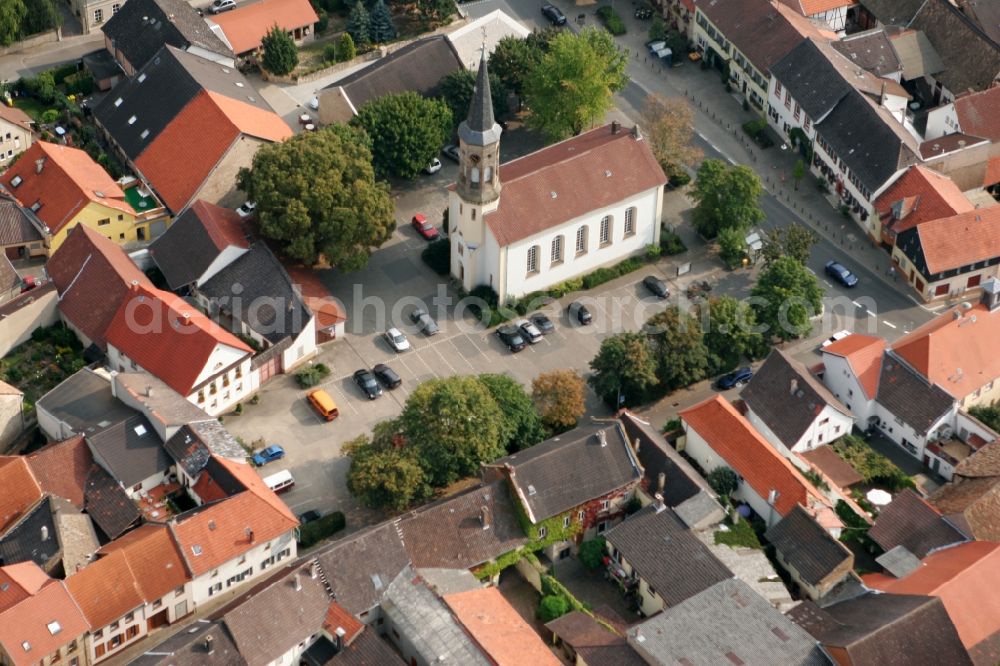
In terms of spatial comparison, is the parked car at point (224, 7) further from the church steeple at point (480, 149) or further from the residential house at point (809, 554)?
the residential house at point (809, 554)

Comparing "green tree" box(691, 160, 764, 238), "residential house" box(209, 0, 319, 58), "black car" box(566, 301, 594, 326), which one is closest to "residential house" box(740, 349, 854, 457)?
"black car" box(566, 301, 594, 326)

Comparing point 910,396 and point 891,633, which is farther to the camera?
point 910,396

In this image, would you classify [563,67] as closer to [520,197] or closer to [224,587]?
[520,197]

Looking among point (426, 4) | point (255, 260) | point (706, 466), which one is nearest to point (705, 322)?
point (706, 466)

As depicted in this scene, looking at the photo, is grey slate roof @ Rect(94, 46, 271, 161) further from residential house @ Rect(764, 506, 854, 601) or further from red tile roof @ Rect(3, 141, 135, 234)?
residential house @ Rect(764, 506, 854, 601)

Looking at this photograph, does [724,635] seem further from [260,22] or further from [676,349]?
[260,22]

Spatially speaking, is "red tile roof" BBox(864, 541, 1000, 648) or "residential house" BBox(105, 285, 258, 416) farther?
"residential house" BBox(105, 285, 258, 416)

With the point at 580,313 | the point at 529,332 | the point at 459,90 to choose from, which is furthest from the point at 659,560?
the point at 459,90
